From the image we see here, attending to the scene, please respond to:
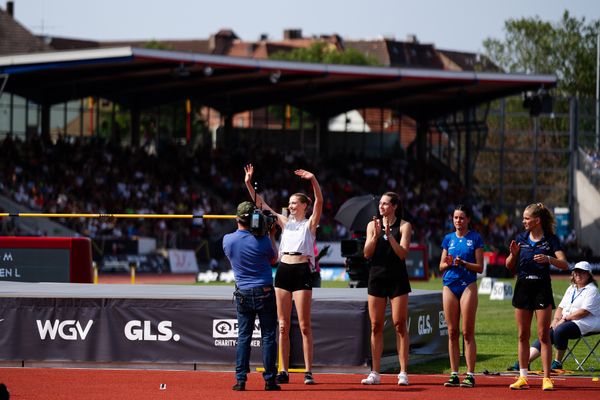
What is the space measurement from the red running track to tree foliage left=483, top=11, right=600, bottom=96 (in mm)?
70264

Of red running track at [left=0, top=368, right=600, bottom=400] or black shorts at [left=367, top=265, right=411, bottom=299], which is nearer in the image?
red running track at [left=0, top=368, right=600, bottom=400]

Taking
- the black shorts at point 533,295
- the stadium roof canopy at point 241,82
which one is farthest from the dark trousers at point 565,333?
the stadium roof canopy at point 241,82

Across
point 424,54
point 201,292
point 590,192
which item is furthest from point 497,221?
point 424,54

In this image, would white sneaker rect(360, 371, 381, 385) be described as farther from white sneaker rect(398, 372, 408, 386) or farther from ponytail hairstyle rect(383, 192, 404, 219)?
ponytail hairstyle rect(383, 192, 404, 219)

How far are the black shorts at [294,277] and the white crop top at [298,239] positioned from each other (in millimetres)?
154

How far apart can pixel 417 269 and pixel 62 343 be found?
26.2m

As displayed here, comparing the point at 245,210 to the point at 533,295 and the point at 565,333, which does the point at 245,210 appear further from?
the point at 565,333

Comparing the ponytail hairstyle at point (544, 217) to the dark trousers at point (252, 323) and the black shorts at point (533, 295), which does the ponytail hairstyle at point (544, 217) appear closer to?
the black shorts at point (533, 295)

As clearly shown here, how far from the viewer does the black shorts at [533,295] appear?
531 inches

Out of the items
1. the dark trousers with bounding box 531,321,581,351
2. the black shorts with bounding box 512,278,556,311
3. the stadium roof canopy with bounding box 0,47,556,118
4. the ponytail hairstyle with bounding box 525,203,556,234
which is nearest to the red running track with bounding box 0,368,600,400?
the dark trousers with bounding box 531,321,581,351

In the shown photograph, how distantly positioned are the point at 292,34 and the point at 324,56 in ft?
63.4

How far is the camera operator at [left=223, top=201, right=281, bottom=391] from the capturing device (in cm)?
1348

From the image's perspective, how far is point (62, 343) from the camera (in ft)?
52.4

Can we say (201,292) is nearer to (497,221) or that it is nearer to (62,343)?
(62,343)
